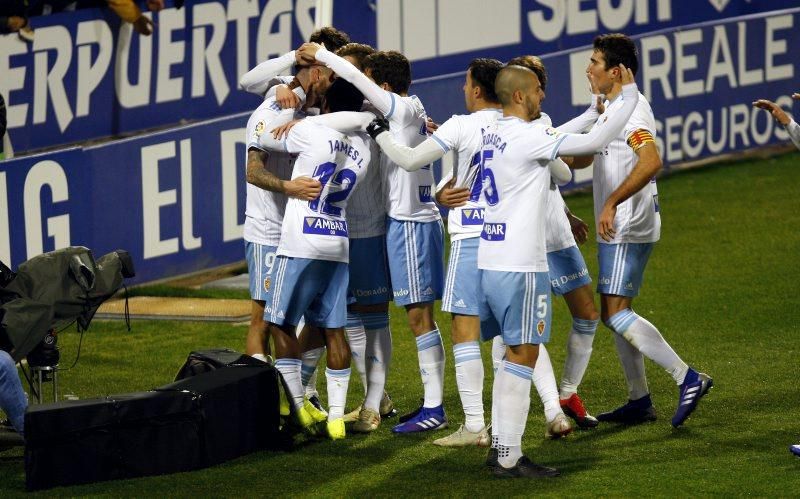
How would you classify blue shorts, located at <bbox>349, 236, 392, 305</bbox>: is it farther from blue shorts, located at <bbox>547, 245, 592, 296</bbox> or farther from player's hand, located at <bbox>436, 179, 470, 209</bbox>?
blue shorts, located at <bbox>547, 245, 592, 296</bbox>

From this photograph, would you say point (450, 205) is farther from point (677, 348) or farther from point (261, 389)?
point (677, 348)

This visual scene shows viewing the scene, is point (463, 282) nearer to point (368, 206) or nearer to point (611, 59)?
point (368, 206)

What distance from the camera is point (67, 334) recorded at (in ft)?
31.8

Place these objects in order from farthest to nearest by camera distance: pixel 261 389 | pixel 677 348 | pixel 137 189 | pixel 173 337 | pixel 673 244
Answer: pixel 673 244, pixel 137 189, pixel 173 337, pixel 677 348, pixel 261 389

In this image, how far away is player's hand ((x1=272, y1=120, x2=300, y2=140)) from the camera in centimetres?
675

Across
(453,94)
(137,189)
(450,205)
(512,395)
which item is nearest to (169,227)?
(137,189)

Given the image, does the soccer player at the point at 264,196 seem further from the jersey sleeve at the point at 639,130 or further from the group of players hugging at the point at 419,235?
the jersey sleeve at the point at 639,130

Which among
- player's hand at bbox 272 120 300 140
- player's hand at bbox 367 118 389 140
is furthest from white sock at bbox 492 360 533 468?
player's hand at bbox 272 120 300 140

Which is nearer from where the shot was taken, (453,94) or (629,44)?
(629,44)

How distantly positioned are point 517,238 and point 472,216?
0.72m

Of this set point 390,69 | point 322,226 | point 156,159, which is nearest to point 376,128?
point 322,226

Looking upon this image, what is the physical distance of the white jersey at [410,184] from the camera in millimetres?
7004

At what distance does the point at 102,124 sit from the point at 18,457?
4.86 m

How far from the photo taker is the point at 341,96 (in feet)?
22.5
